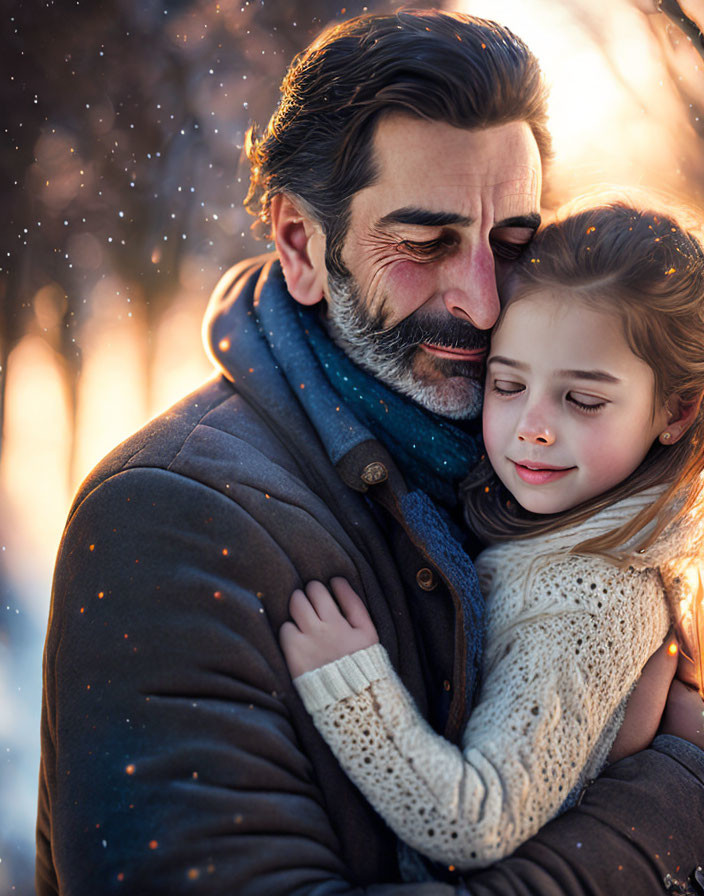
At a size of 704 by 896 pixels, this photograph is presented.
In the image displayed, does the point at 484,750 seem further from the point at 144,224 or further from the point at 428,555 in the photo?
the point at 144,224

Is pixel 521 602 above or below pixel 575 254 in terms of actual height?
below

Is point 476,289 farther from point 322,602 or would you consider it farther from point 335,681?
point 335,681

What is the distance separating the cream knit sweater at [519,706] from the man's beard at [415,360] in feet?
1.06

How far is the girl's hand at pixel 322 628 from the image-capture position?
4.06ft

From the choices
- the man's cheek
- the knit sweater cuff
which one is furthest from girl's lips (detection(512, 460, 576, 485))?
the knit sweater cuff

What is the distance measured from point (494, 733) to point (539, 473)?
0.45 m

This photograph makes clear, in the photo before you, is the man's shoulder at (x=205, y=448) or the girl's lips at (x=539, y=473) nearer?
the man's shoulder at (x=205, y=448)

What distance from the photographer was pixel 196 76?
1.92 m

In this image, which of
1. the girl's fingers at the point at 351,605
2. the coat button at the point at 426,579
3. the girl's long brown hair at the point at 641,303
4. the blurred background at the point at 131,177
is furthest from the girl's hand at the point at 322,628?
the blurred background at the point at 131,177

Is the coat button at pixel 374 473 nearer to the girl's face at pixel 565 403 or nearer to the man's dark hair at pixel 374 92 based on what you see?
the girl's face at pixel 565 403

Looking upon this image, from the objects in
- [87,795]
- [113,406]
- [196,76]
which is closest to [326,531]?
[87,795]

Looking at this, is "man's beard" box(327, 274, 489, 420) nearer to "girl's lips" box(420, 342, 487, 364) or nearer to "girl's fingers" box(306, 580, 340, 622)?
"girl's lips" box(420, 342, 487, 364)

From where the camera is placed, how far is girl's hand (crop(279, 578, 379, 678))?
124cm

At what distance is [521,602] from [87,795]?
2.38ft
